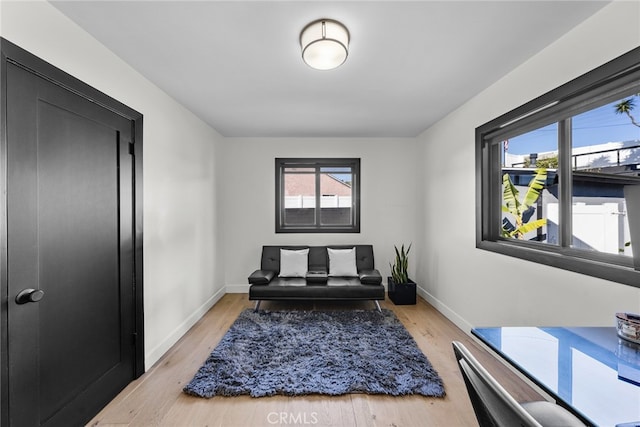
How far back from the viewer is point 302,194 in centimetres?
472

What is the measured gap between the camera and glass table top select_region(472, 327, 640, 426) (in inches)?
30.4

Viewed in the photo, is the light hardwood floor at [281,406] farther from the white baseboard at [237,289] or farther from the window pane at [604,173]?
the white baseboard at [237,289]

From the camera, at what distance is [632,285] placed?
58.4 inches

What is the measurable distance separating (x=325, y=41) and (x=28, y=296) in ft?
7.29

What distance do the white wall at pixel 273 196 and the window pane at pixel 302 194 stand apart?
0.82ft

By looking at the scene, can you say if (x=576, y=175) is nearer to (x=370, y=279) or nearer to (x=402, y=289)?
(x=370, y=279)

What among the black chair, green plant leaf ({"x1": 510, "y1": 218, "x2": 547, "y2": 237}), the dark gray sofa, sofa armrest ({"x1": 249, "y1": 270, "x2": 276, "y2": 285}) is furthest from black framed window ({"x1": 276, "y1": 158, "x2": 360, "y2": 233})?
the black chair

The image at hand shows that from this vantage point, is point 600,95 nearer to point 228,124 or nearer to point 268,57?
point 268,57

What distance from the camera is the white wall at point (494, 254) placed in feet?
5.36

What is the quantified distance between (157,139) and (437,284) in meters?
3.80

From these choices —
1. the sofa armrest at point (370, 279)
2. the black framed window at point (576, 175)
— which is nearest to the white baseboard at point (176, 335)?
the sofa armrest at point (370, 279)

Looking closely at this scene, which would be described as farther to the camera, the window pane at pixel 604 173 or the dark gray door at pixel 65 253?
the window pane at pixel 604 173

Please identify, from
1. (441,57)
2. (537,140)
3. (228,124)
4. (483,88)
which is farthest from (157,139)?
(537,140)

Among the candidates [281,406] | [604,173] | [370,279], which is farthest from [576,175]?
[281,406]
